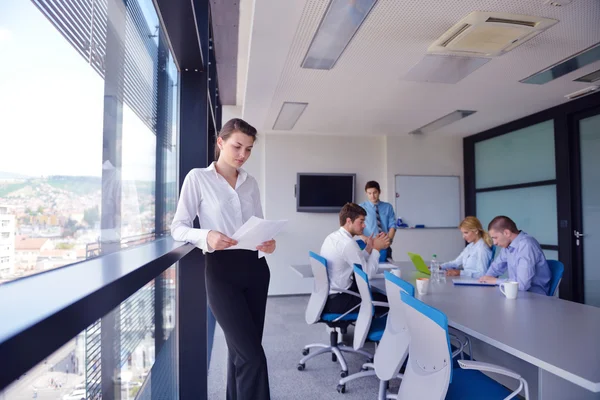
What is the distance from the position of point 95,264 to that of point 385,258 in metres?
4.73

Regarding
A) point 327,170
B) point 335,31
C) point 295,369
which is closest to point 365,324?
point 295,369

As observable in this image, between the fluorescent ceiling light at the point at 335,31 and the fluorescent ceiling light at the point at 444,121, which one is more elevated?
the fluorescent ceiling light at the point at 335,31

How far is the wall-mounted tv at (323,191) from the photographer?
22.5 feet

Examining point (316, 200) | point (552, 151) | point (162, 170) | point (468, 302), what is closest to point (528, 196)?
point (552, 151)

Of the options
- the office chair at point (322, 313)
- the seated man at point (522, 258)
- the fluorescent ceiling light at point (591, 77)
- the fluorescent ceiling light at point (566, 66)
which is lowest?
the office chair at point (322, 313)

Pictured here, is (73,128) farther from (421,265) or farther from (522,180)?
(522,180)

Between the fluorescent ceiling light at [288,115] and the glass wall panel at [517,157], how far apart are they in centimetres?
348

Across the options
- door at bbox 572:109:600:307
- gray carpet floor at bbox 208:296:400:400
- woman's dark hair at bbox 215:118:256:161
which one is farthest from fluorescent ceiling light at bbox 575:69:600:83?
woman's dark hair at bbox 215:118:256:161

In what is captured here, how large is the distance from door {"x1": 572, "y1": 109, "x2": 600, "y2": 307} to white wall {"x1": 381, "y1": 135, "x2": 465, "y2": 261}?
7.41ft

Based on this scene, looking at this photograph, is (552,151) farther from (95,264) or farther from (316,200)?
(95,264)

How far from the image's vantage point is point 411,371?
194 centimetres

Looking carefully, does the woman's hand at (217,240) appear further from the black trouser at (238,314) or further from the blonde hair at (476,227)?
the blonde hair at (476,227)

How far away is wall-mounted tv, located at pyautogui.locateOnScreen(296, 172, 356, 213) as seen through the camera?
6859mm

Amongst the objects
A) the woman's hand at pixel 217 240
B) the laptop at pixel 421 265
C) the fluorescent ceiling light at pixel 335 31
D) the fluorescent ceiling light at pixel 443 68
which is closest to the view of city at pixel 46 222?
the woman's hand at pixel 217 240
